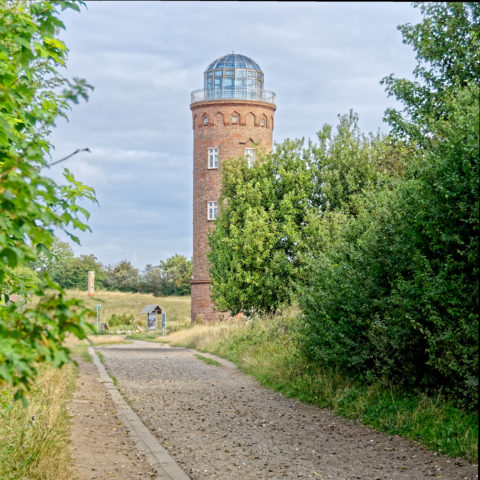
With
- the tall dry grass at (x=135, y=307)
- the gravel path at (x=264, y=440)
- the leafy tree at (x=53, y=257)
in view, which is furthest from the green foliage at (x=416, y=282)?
the tall dry grass at (x=135, y=307)

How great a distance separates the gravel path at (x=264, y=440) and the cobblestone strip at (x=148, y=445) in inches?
7.0

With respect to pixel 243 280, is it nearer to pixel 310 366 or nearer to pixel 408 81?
pixel 408 81

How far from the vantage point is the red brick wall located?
43156 millimetres

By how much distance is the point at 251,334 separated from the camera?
24062 mm

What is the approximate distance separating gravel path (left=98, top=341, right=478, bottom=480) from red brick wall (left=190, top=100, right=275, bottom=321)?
86.0 ft

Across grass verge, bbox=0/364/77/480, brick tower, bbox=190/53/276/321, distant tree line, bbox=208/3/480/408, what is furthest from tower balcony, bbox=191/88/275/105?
grass verge, bbox=0/364/77/480

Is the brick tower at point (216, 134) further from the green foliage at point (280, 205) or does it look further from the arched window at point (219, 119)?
the green foliage at point (280, 205)

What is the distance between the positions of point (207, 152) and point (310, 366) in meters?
30.4

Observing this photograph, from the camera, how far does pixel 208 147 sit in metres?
43.5

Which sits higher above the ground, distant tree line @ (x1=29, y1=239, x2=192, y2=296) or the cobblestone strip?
distant tree line @ (x1=29, y1=239, x2=192, y2=296)

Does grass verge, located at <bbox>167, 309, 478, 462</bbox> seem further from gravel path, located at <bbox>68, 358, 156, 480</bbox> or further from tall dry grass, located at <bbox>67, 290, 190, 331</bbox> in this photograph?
tall dry grass, located at <bbox>67, 290, 190, 331</bbox>

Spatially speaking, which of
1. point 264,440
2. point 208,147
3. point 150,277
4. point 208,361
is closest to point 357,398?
point 264,440

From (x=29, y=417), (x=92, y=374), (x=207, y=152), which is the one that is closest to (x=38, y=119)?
(x=29, y=417)

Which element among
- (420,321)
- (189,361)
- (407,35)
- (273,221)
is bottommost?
(189,361)
